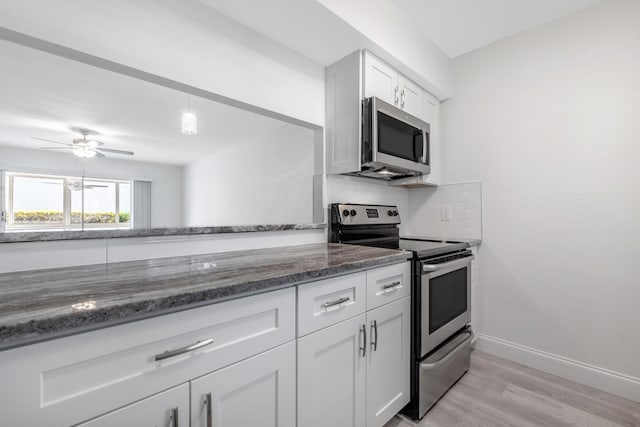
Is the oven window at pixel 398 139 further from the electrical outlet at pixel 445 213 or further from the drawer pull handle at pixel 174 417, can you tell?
the drawer pull handle at pixel 174 417

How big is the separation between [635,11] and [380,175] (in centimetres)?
179

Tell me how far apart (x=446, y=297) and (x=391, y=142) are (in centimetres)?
104

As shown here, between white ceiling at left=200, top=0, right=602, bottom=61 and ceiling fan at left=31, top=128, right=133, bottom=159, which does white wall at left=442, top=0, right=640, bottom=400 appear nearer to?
white ceiling at left=200, top=0, right=602, bottom=61

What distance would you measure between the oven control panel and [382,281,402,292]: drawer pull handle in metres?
0.61

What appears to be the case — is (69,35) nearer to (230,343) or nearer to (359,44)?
(230,343)

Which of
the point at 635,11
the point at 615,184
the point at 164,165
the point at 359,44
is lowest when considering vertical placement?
the point at 615,184

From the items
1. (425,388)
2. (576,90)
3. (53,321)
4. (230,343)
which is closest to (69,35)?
(53,321)

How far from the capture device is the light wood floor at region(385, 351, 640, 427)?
144 cm

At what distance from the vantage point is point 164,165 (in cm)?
321

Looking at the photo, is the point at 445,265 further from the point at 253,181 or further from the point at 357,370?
the point at 253,181

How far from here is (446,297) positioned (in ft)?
5.39

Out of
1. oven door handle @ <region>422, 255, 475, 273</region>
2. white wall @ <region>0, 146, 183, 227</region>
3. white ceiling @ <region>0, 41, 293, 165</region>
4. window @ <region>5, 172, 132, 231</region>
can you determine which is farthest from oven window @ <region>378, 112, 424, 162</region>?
white wall @ <region>0, 146, 183, 227</region>

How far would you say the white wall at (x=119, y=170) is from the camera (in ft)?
5.94

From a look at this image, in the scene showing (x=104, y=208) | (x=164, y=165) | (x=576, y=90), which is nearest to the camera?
(x=576, y=90)
